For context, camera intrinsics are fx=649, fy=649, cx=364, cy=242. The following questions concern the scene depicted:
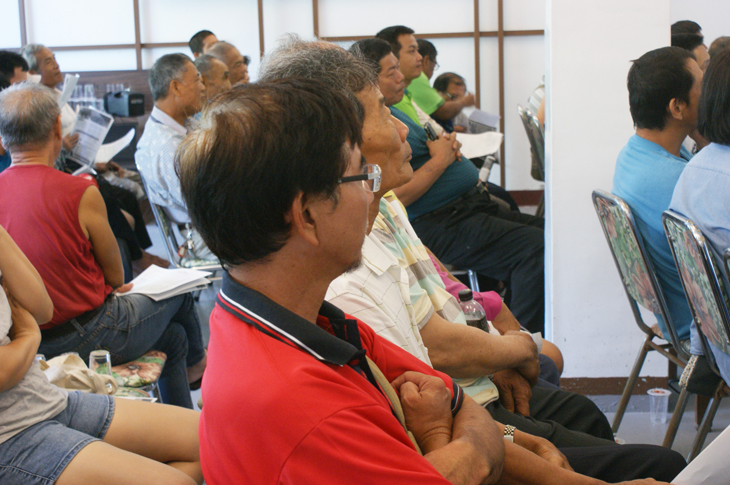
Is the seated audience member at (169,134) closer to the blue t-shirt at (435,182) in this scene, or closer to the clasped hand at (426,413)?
the blue t-shirt at (435,182)

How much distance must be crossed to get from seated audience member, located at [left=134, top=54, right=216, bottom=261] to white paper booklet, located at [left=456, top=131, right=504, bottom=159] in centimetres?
156

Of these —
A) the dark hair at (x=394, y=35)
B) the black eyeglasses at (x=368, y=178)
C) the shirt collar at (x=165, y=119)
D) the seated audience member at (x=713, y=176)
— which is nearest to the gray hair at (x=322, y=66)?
the black eyeglasses at (x=368, y=178)

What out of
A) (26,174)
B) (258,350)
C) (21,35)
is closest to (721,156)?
(258,350)

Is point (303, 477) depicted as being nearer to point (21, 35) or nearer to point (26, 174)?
point (26, 174)

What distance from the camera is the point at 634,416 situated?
8.05 feet

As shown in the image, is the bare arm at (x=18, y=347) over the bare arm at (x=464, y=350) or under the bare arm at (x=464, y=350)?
over

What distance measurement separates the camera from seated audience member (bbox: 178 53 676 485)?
28.7 inches

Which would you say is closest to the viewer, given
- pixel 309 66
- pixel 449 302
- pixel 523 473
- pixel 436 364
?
pixel 523 473

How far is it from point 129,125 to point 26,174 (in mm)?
4846

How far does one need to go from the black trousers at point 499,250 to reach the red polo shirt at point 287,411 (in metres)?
2.11

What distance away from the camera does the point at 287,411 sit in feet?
2.37

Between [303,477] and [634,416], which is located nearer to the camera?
[303,477]

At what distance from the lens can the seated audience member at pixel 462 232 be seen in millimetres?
2918

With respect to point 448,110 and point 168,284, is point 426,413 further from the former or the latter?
point 448,110
